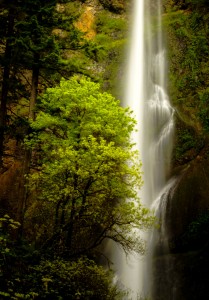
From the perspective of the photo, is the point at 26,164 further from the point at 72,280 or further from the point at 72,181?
the point at 72,280

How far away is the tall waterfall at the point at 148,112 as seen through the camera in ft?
50.3

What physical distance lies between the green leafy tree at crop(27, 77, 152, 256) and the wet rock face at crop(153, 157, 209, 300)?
284 cm

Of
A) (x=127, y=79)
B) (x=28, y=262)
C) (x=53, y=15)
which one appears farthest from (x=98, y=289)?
(x=127, y=79)

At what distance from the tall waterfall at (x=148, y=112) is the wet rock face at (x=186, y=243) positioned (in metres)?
0.88

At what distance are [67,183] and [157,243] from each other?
6.32 metres

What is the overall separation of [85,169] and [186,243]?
6631mm

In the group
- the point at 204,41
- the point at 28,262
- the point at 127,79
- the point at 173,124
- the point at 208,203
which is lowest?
the point at 28,262

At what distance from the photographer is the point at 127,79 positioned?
26.2 metres

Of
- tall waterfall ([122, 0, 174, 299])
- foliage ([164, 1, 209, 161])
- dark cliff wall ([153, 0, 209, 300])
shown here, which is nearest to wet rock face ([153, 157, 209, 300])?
dark cliff wall ([153, 0, 209, 300])

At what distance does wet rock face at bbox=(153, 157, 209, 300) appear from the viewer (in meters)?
12.8

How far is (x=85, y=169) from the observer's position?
34.9 feet

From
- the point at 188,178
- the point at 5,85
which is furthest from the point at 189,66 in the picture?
the point at 5,85

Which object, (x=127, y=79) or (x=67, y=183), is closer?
(x=67, y=183)

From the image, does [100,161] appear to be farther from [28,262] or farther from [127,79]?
[127,79]
